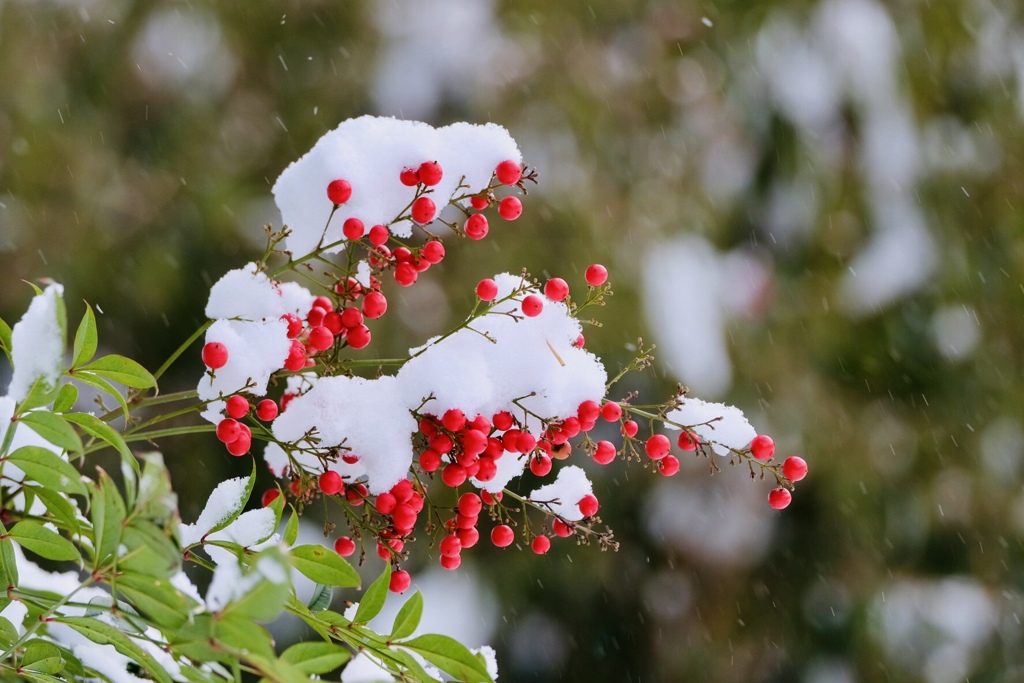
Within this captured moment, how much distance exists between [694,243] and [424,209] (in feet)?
7.36

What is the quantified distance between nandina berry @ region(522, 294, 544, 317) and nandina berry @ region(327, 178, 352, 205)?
0.16 metres

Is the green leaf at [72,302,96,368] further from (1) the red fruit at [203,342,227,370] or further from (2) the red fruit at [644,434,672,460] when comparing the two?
(2) the red fruit at [644,434,672,460]

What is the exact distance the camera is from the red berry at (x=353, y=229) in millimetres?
686

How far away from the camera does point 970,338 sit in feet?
9.23

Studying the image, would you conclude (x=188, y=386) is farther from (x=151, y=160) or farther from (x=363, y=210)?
(x=363, y=210)

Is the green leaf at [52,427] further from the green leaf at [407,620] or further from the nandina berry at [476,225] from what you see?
the nandina berry at [476,225]

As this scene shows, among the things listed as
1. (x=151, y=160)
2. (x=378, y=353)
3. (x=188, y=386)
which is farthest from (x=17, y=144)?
(x=378, y=353)

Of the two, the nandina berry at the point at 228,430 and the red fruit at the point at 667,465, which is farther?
the red fruit at the point at 667,465

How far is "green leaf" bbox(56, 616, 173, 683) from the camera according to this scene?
0.49 meters

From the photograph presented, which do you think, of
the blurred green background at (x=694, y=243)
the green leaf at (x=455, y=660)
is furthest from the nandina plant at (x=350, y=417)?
the blurred green background at (x=694, y=243)

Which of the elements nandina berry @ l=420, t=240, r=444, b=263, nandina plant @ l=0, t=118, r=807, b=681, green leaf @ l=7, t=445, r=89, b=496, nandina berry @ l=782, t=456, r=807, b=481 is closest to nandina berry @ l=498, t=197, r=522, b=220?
nandina plant @ l=0, t=118, r=807, b=681

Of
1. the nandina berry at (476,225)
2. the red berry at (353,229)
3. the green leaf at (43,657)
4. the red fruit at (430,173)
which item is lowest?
the green leaf at (43,657)

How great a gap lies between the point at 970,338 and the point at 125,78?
108 inches

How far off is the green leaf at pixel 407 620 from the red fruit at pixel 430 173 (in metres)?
0.32
